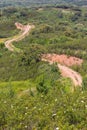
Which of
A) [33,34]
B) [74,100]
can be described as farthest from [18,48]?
[74,100]

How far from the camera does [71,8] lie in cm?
16850

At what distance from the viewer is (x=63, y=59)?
62469 millimetres

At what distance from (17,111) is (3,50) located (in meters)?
59.9

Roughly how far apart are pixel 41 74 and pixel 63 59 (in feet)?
28.3

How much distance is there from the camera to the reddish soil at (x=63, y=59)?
5928 centimetres

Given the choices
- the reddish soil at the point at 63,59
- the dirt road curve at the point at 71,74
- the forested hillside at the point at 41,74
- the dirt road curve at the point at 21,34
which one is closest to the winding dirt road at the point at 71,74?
the dirt road curve at the point at 71,74

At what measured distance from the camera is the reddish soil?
59281 millimetres

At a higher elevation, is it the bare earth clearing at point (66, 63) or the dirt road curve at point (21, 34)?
the bare earth clearing at point (66, 63)

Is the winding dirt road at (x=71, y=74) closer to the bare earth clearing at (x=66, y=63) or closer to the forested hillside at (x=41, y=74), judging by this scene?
the bare earth clearing at (x=66, y=63)

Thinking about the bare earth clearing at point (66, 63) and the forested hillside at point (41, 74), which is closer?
the forested hillside at point (41, 74)

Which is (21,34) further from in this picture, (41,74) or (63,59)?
(41,74)

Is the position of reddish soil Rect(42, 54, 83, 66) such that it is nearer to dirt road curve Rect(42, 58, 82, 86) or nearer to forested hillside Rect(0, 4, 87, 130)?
forested hillside Rect(0, 4, 87, 130)

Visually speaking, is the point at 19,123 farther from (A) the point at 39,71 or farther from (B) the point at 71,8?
(B) the point at 71,8

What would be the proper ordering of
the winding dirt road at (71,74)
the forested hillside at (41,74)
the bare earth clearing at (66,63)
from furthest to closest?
1. the bare earth clearing at (66,63)
2. the winding dirt road at (71,74)
3. the forested hillside at (41,74)
